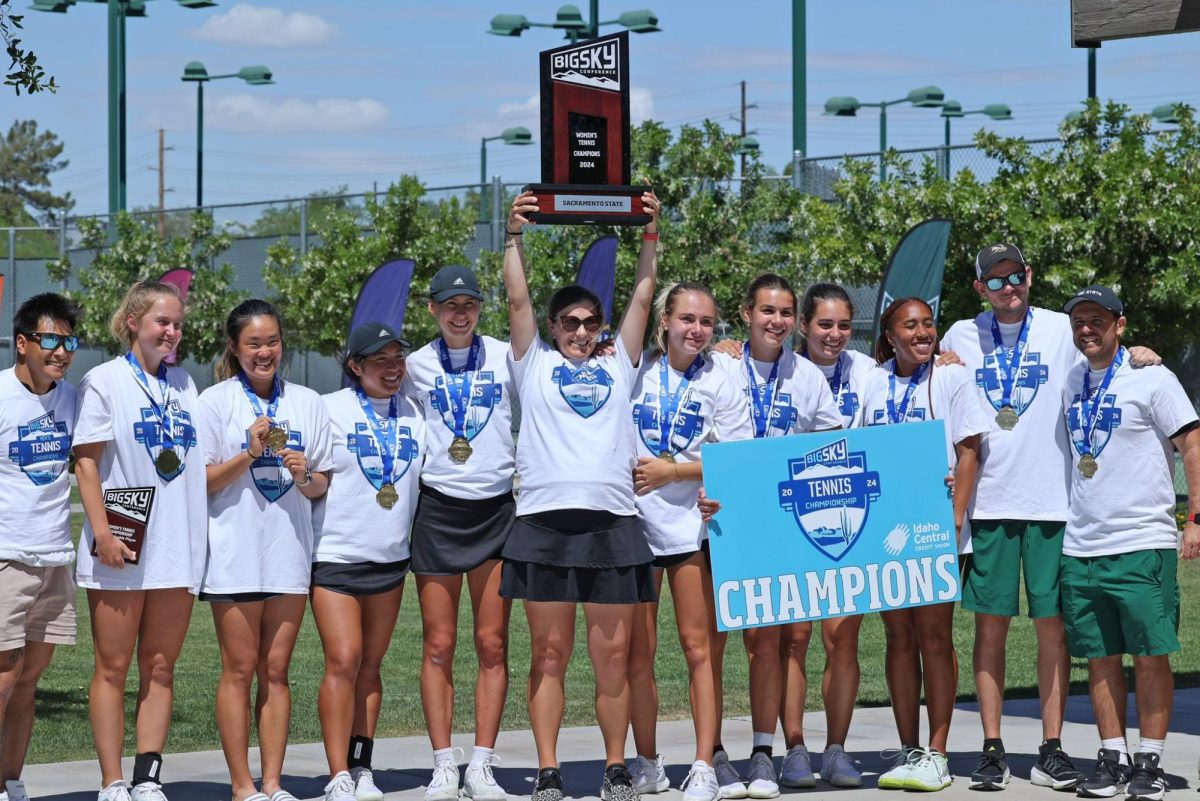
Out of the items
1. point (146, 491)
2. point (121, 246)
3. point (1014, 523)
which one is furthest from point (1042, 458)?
point (121, 246)

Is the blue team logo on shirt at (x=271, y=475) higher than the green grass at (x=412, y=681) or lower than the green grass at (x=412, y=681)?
higher

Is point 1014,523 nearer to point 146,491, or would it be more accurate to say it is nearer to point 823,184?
point 146,491

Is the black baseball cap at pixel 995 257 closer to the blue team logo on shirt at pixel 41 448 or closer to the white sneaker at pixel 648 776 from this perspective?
the white sneaker at pixel 648 776

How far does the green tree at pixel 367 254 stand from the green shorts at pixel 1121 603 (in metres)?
21.8

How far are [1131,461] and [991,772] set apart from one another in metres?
1.51

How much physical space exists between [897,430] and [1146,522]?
115cm

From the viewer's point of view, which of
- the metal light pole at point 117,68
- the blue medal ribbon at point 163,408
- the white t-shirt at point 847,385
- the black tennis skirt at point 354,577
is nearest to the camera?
the blue medal ribbon at point 163,408

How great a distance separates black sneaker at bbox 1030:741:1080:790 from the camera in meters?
7.40

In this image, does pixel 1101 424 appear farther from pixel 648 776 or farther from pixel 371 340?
pixel 371 340

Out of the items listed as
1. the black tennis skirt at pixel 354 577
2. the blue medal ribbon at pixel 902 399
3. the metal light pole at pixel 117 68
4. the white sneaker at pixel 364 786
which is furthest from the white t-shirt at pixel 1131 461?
the metal light pole at pixel 117 68

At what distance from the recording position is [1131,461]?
7312 millimetres

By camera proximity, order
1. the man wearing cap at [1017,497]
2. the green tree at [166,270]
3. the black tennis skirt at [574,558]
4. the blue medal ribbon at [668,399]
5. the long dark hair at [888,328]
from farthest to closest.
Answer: the green tree at [166,270] → the long dark hair at [888,328] → the man wearing cap at [1017,497] → the blue medal ribbon at [668,399] → the black tennis skirt at [574,558]

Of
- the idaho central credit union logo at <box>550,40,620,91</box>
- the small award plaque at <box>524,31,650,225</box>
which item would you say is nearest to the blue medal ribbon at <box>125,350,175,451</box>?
the small award plaque at <box>524,31,650,225</box>

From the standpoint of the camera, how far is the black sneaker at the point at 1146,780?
7152 millimetres
